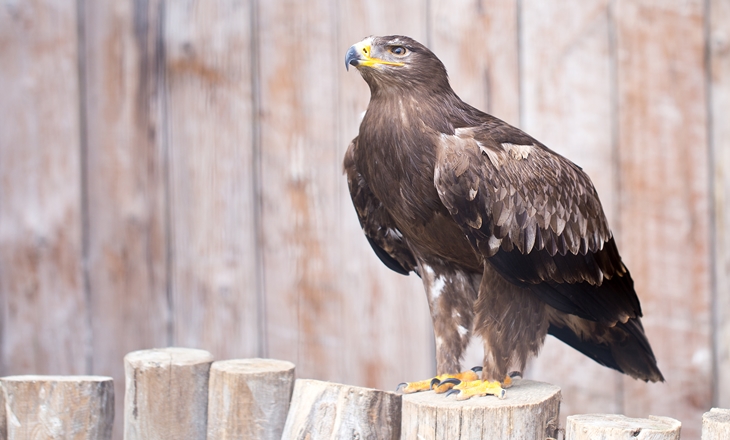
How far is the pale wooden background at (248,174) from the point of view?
319 centimetres

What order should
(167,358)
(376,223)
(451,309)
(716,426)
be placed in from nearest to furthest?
(716,426)
(167,358)
(451,309)
(376,223)

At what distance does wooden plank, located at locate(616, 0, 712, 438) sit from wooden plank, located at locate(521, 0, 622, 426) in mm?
56

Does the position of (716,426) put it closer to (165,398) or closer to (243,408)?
(243,408)

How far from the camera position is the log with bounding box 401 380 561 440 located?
6.32 ft

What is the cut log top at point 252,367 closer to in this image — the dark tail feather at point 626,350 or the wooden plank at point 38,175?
the dark tail feather at point 626,350

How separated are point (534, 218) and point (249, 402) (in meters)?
0.88

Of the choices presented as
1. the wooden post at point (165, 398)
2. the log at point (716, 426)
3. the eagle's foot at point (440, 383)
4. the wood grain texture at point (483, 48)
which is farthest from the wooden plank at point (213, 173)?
the log at point (716, 426)

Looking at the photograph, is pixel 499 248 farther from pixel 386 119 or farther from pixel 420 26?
pixel 420 26

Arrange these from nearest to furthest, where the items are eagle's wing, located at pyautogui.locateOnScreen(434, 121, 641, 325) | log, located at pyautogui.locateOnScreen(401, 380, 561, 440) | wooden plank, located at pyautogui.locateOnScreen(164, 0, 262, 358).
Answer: log, located at pyautogui.locateOnScreen(401, 380, 561, 440) < eagle's wing, located at pyautogui.locateOnScreen(434, 121, 641, 325) < wooden plank, located at pyautogui.locateOnScreen(164, 0, 262, 358)

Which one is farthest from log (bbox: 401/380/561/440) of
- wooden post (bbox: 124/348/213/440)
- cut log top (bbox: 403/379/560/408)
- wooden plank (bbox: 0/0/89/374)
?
wooden plank (bbox: 0/0/89/374)

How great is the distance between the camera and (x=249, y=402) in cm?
216

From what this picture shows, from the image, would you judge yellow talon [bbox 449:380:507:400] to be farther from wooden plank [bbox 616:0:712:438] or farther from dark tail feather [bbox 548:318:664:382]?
wooden plank [bbox 616:0:712:438]

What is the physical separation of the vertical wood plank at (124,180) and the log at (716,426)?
7.41 feet

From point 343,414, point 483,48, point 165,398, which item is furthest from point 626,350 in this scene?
point 165,398
